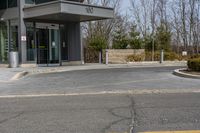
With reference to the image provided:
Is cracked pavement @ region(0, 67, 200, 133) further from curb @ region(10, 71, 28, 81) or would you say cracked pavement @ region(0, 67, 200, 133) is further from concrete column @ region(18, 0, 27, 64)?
concrete column @ region(18, 0, 27, 64)

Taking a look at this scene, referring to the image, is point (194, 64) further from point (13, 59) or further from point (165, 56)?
point (165, 56)

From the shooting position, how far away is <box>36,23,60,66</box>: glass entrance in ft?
96.3

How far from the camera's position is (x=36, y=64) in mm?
→ 28828

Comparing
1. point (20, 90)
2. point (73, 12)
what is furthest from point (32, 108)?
point (73, 12)

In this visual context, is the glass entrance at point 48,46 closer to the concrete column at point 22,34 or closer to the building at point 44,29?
the building at point 44,29

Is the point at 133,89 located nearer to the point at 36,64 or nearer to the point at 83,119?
the point at 83,119

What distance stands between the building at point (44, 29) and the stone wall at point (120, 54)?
3895 millimetres

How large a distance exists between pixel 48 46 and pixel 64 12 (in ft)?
16.9

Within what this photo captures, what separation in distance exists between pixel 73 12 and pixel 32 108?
16994 mm

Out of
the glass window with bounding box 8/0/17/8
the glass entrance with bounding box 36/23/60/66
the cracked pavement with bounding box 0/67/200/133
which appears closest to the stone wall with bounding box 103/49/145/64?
the glass entrance with bounding box 36/23/60/66

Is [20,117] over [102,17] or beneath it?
beneath

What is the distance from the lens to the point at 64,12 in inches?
1012

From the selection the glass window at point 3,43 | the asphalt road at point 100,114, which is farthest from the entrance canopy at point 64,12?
the asphalt road at point 100,114

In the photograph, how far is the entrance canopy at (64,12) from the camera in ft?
84.8
